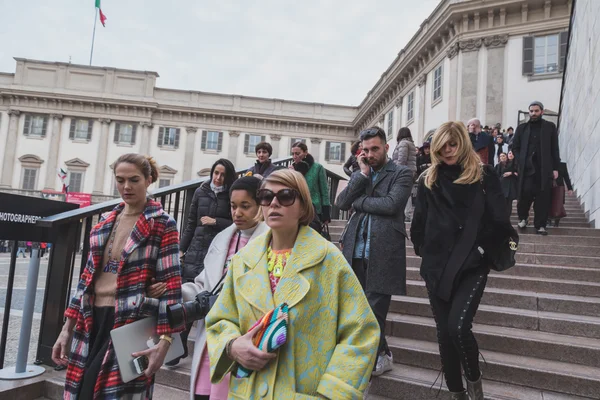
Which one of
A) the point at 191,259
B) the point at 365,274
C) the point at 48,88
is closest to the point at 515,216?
the point at 365,274

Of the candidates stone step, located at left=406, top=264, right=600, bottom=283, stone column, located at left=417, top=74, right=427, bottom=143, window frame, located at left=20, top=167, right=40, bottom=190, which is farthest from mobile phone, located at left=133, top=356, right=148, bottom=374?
window frame, located at left=20, top=167, right=40, bottom=190

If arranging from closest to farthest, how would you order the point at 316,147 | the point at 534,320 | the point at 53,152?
the point at 534,320 → the point at 53,152 → the point at 316,147

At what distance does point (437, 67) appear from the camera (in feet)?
69.6

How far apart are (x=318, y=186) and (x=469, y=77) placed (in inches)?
636

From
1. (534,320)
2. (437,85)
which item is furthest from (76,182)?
(534,320)

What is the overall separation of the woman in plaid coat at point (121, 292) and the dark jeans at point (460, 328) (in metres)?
1.71

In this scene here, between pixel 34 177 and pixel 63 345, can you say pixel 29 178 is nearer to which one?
pixel 34 177

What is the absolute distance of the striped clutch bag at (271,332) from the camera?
59.7 inches

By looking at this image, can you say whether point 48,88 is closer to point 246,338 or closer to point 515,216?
point 515,216

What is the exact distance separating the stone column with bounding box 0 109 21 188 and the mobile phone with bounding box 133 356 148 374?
130 feet

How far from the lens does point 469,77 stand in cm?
1892

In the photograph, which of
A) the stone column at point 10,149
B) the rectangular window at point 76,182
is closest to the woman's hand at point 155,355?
the rectangular window at point 76,182

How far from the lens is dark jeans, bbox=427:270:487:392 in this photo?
2547 mm

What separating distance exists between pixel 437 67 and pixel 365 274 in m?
20.6
